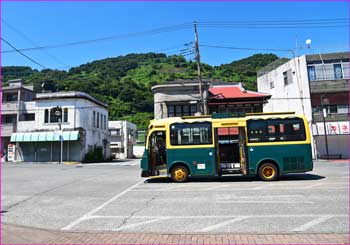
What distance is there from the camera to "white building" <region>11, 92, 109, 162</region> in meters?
36.7

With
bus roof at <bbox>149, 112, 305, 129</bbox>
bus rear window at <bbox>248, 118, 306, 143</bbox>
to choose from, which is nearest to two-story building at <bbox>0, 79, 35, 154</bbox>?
bus roof at <bbox>149, 112, 305, 129</bbox>

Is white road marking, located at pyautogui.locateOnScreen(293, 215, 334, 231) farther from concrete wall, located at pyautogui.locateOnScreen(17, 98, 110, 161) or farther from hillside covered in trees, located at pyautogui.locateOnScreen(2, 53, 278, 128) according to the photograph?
concrete wall, located at pyautogui.locateOnScreen(17, 98, 110, 161)

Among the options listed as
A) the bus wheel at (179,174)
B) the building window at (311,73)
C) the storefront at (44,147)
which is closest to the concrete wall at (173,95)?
the storefront at (44,147)

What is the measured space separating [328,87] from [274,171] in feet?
75.1

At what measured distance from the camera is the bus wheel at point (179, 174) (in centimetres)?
1431

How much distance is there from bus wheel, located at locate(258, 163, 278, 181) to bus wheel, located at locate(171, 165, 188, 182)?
3615mm

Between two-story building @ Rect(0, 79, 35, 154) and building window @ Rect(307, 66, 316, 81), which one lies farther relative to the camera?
two-story building @ Rect(0, 79, 35, 154)

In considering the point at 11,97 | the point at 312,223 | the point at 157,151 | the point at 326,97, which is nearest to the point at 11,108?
the point at 11,97

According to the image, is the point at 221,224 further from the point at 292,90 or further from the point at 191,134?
the point at 292,90

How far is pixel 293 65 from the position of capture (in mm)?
34812

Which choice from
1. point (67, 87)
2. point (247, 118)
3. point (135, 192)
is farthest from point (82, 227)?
point (67, 87)

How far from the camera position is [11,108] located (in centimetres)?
3953

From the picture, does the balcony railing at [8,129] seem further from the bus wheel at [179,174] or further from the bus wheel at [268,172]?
the bus wheel at [268,172]

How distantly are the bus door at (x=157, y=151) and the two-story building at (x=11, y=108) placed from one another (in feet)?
102
